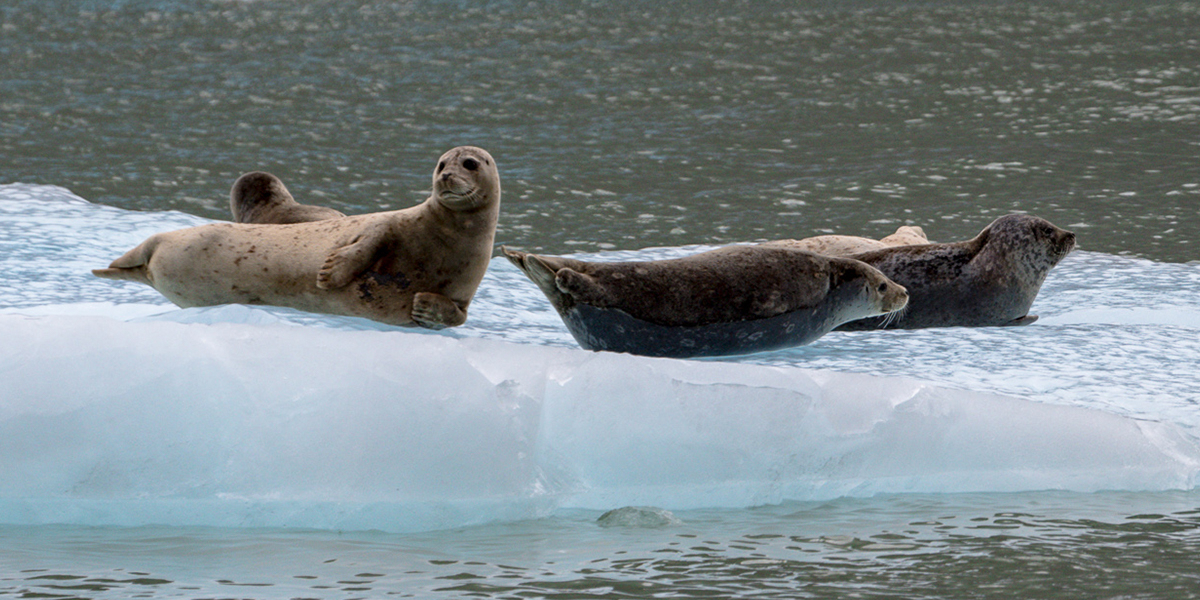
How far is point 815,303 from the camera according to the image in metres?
3.36

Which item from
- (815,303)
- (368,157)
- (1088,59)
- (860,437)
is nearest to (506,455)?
(860,437)

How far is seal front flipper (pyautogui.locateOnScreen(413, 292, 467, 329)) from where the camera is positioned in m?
3.27

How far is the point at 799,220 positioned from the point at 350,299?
2969 millimetres

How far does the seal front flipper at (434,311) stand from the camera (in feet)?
10.7

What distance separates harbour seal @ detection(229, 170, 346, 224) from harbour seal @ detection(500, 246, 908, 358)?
945 millimetres

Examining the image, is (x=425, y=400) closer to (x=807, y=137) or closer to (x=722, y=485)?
(x=722, y=485)

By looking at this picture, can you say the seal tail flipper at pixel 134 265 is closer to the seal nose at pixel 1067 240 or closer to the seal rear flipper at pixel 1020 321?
the seal rear flipper at pixel 1020 321

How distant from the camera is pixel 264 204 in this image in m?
3.95

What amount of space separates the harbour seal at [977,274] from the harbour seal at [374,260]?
112cm

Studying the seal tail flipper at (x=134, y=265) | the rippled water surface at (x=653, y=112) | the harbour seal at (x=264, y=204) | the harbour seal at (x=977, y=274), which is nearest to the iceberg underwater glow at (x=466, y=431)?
the seal tail flipper at (x=134, y=265)

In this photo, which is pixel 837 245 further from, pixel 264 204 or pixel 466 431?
pixel 466 431

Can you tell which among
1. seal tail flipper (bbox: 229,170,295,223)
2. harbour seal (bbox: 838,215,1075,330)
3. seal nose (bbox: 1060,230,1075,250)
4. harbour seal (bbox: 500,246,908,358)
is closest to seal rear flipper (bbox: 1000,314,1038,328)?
harbour seal (bbox: 838,215,1075,330)

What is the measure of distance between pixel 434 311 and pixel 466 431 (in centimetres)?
63

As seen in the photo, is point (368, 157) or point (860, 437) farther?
point (368, 157)
